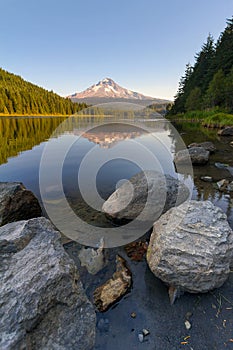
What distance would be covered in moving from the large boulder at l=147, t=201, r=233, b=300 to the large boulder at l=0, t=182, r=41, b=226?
3.88 metres

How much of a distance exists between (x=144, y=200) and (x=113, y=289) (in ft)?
8.58

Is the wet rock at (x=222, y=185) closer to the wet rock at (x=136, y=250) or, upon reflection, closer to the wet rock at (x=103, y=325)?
the wet rock at (x=136, y=250)

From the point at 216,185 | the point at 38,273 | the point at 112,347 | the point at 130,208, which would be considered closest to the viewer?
the point at 38,273

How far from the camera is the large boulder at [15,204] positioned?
16.3 feet

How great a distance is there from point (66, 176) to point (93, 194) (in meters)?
3.19

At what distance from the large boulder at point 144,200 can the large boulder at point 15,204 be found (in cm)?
235

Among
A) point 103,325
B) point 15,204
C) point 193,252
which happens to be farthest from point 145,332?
point 15,204

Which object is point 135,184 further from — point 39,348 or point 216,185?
point 216,185

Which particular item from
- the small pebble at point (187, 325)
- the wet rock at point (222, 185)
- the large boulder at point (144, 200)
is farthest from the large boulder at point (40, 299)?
the wet rock at point (222, 185)

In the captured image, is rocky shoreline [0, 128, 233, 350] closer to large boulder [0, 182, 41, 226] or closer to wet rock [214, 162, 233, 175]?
large boulder [0, 182, 41, 226]

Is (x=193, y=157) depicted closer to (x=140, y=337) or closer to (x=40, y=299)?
(x=140, y=337)

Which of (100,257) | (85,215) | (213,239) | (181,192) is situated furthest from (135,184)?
(213,239)

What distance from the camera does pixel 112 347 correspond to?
8.80 feet

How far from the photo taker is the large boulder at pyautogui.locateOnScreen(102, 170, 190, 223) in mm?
5512
